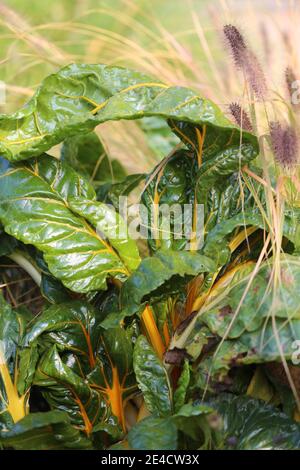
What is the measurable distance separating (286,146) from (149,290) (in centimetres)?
25

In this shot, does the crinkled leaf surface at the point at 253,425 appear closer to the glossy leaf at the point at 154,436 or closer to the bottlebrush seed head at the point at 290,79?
the glossy leaf at the point at 154,436

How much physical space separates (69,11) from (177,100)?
173 centimetres

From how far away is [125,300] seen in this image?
848 mm

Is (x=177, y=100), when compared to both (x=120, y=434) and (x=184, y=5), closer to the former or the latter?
(x=120, y=434)

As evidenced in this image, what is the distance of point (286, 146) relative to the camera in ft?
2.77

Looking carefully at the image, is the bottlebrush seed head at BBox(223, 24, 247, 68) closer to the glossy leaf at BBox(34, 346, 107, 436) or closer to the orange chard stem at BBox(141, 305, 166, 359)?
the orange chard stem at BBox(141, 305, 166, 359)

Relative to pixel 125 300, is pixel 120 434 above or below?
below

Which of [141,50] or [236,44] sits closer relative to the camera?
[236,44]

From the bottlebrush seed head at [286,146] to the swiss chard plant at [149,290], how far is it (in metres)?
0.05

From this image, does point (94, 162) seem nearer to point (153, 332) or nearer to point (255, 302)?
point (153, 332)

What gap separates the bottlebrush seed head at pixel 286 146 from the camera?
845mm

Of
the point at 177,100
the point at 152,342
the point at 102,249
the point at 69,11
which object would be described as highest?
the point at 69,11

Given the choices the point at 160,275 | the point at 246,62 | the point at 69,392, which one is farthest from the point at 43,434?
the point at 246,62
